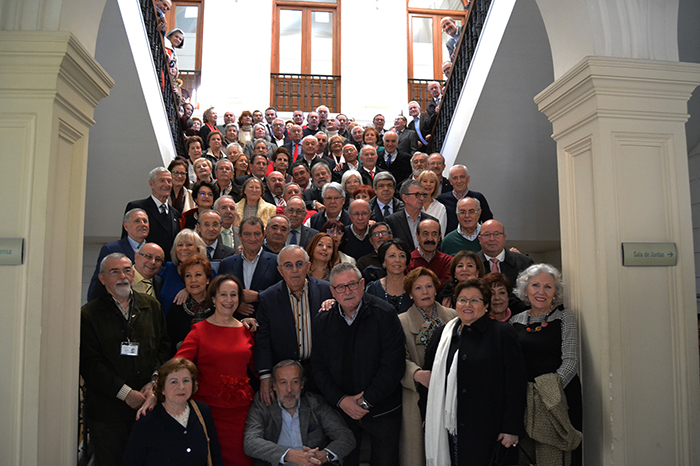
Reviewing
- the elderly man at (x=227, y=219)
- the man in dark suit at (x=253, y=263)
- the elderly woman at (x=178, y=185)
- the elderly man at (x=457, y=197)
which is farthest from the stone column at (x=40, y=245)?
the elderly man at (x=457, y=197)

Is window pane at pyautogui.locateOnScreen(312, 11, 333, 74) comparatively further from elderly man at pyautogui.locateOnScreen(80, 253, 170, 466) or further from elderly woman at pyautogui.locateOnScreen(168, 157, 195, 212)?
elderly man at pyautogui.locateOnScreen(80, 253, 170, 466)

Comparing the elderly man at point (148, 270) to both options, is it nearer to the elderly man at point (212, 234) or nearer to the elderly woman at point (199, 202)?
the elderly man at point (212, 234)

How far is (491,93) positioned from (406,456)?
4319mm

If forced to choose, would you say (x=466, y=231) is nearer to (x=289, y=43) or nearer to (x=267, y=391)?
(x=267, y=391)

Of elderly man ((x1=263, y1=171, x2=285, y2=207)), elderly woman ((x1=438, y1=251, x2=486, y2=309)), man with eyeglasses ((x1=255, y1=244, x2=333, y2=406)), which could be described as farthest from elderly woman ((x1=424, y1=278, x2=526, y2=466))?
elderly man ((x1=263, y1=171, x2=285, y2=207))

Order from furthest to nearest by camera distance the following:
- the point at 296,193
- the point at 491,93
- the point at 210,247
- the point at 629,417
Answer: the point at 491,93 → the point at 296,193 → the point at 210,247 → the point at 629,417

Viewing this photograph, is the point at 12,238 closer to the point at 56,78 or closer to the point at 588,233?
the point at 56,78

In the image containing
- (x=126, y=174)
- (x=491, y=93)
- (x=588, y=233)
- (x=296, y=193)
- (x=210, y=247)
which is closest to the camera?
(x=588, y=233)

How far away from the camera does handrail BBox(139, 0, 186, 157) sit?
615 cm

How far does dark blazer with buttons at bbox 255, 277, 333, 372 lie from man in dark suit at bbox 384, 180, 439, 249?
1.32 m

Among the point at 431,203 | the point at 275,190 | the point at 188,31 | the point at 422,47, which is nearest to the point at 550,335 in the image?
the point at 431,203

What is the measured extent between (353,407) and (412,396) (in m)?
0.35

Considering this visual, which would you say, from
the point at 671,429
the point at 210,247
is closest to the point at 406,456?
the point at 671,429

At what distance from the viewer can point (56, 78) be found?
2654mm
